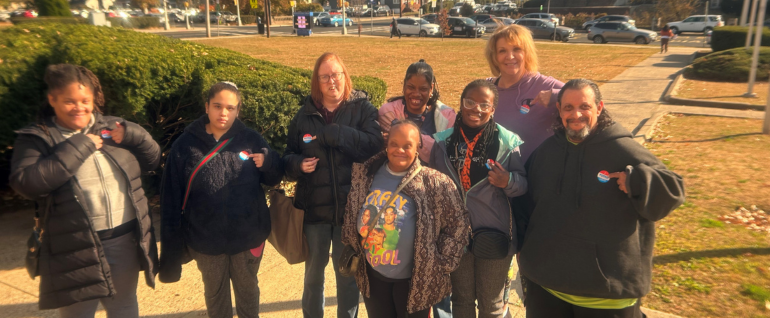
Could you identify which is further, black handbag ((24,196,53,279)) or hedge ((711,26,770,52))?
hedge ((711,26,770,52))

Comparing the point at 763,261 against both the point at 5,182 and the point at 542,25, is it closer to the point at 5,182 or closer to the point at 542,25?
the point at 5,182

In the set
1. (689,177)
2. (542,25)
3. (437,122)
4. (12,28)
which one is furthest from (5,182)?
(542,25)

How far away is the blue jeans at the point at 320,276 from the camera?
3.04m

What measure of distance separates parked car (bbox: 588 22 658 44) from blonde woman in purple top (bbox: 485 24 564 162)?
110 ft

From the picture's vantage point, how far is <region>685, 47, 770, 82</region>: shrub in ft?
46.9

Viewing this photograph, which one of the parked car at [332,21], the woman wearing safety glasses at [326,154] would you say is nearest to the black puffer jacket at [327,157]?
the woman wearing safety glasses at [326,154]

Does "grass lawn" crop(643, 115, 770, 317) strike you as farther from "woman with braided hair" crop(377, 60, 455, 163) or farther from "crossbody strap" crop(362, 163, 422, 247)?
"crossbody strap" crop(362, 163, 422, 247)

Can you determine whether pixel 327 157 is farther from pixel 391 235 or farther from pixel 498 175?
pixel 498 175

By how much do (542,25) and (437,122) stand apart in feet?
119

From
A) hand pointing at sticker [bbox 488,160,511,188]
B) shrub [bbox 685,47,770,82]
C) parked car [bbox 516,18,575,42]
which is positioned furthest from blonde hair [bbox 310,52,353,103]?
parked car [bbox 516,18,575,42]

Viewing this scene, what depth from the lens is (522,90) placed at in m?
3.02

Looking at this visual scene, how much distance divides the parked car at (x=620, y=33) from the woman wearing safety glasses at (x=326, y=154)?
3406 centimetres

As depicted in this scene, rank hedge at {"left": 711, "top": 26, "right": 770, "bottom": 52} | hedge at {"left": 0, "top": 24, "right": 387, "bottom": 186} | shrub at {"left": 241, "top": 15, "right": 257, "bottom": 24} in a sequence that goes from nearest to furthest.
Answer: hedge at {"left": 0, "top": 24, "right": 387, "bottom": 186} → hedge at {"left": 711, "top": 26, "right": 770, "bottom": 52} → shrub at {"left": 241, "top": 15, "right": 257, "bottom": 24}

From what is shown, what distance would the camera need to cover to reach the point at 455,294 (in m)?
2.77
